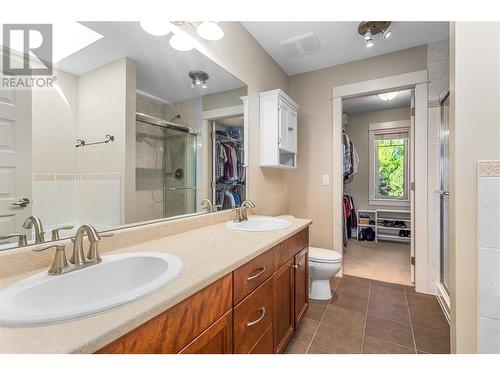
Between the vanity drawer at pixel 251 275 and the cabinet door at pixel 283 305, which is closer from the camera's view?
the vanity drawer at pixel 251 275

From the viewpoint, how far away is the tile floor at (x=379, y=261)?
255 cm

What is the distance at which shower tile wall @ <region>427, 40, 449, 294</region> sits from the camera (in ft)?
6.93

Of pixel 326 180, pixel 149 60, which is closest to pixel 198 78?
pixel 149 60

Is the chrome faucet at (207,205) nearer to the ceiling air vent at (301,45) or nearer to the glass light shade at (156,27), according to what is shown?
the glass light shade at (156,27)

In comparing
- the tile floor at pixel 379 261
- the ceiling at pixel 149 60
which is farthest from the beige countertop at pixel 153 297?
the tile floor at pixel 379 261

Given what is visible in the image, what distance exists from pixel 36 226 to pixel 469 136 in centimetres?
188

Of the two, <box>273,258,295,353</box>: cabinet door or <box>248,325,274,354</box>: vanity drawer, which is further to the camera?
<box>273,258,295,353</box>: cabinet door

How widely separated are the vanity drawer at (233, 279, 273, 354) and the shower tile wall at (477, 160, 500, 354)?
3.29 ft

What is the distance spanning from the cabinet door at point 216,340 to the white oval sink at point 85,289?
0.70 ft

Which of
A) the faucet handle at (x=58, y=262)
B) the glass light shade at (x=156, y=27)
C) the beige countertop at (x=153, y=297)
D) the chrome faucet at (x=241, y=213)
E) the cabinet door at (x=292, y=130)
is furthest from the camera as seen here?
the cabinet door at (x=292, y=130)

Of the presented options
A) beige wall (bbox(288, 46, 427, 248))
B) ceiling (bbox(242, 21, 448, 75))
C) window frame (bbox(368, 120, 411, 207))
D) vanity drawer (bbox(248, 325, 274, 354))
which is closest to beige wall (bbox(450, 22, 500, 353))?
vanity drawer (bbox(248, 325, 274, 354))

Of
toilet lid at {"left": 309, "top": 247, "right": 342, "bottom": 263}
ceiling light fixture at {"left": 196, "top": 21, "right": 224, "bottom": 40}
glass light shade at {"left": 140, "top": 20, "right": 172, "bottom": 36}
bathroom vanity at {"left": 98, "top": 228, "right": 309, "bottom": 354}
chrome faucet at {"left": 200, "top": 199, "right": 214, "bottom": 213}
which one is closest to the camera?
bathroom vanity at {"left": 98, "top": 228, "right": 309, "bottom": 354}

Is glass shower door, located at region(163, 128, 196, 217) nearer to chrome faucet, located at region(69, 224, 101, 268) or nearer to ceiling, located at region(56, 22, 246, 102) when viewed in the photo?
ceiling, located at region(56, 22, 246, 102)

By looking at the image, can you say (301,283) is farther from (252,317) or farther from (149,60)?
(149,60)
